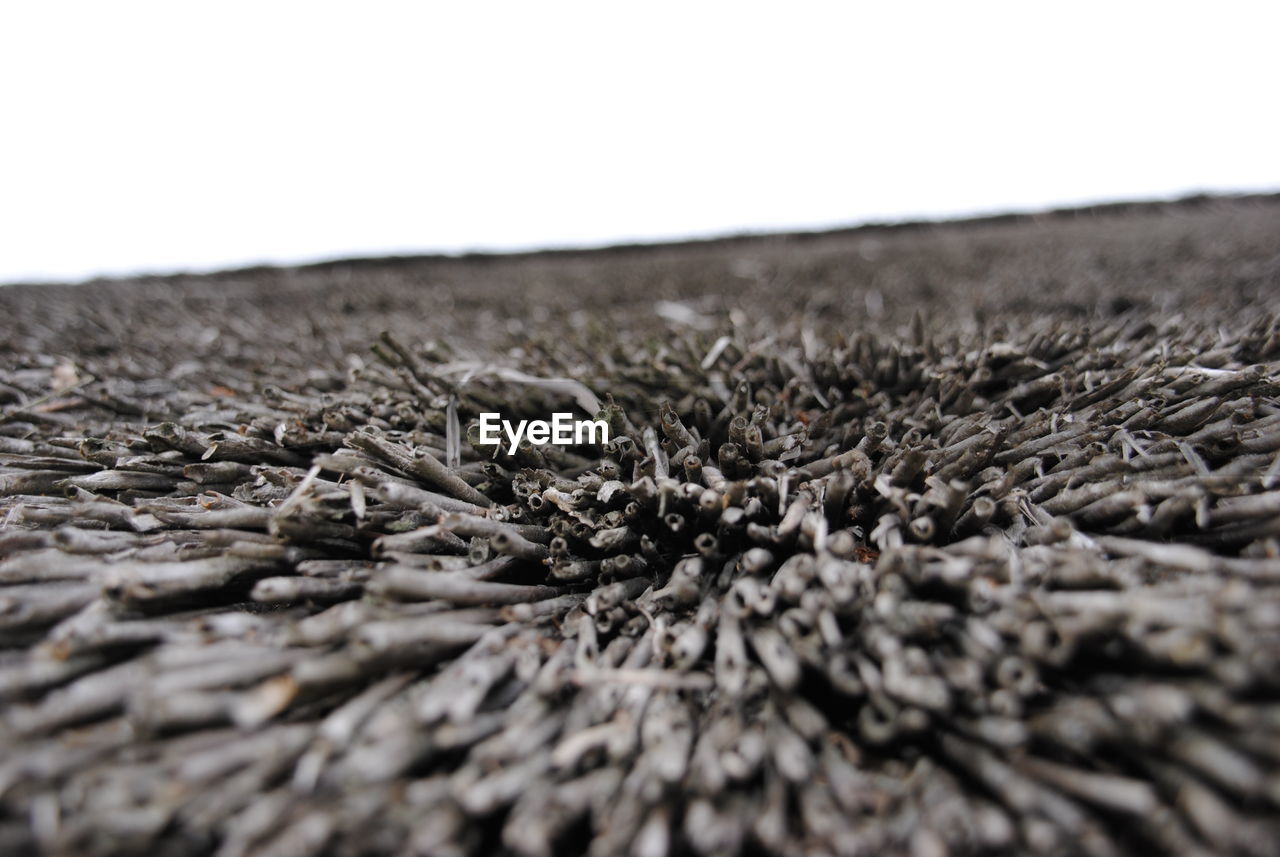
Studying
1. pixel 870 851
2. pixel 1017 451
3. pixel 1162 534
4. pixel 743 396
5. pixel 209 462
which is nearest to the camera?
pixel 870 851

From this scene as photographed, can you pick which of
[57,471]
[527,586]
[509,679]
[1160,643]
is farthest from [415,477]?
[1160,643]

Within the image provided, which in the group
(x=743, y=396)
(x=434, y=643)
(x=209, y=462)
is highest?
(x=743, y=396)

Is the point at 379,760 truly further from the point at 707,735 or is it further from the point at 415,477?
the point at 415,477

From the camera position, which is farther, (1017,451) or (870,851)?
(1017,451)

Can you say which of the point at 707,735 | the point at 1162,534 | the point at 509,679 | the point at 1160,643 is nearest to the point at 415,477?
the point at 509,679

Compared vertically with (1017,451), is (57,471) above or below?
below

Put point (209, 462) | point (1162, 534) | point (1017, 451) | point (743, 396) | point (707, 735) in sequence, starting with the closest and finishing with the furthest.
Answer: point (707, 735), point (1162, 534), point (1017, 451), point (209, 462), point (743, 396)

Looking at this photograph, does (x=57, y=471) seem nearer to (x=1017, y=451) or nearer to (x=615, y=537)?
(x=615, y=537)
